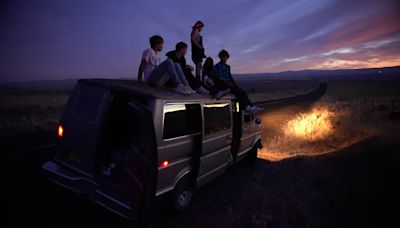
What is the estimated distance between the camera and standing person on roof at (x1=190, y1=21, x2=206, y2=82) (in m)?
6.72

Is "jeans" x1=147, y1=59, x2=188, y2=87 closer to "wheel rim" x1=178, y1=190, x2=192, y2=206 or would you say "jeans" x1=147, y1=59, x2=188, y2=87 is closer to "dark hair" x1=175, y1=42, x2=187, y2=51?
"dark hair" x1=175, y1=42, x2=187, y2=51

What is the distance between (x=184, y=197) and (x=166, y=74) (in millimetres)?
2513

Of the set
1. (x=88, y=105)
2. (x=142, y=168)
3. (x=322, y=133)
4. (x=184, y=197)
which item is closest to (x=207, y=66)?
(x=88, y=105)

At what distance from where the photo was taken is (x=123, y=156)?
150 inches

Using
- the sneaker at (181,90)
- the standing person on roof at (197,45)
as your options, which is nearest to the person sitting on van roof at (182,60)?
the standing person on roof at (197,45)

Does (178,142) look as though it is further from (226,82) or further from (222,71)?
(222,71)

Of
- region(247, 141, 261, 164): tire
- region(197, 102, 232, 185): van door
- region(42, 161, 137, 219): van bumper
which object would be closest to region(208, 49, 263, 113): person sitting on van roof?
region(197, 102, 232, 185): van door

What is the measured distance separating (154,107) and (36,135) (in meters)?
9.53

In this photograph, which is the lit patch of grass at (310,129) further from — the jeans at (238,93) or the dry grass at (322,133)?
the jeans at (238,93)

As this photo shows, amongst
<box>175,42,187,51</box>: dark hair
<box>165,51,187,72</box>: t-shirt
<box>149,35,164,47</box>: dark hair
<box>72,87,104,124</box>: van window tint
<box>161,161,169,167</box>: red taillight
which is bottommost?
<box>161,161,169,167</box>: red taillight

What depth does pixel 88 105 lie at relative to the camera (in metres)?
3.96

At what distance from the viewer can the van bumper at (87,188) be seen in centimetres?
337

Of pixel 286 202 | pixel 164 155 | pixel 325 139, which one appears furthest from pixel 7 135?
pixel 325 139

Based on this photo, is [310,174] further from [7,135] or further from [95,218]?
[7,135]
